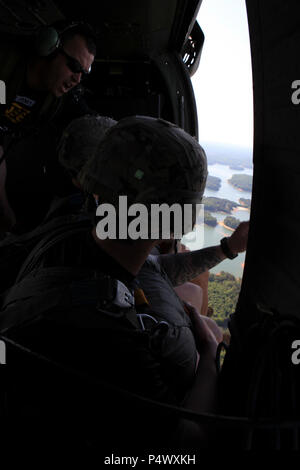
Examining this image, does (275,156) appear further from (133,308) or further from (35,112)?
(35,112)

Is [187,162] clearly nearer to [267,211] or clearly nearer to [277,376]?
[267,211]

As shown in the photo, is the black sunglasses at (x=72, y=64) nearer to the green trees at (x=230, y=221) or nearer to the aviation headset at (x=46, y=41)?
the aviation headset at (x=46, y=41)

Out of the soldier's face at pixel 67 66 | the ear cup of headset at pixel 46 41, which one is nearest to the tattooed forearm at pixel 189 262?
the soldier's face at pixel 67 66

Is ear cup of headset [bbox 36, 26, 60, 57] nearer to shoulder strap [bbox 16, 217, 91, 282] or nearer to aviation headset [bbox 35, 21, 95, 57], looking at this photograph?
aviation headset [bbox 35, 21, 95, 57]

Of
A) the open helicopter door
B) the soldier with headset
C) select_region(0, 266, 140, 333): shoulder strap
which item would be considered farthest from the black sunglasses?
select_region(0, 266, 140, 333): shoulder strap

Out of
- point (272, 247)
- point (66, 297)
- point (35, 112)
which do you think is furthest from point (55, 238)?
point (35, 112)
